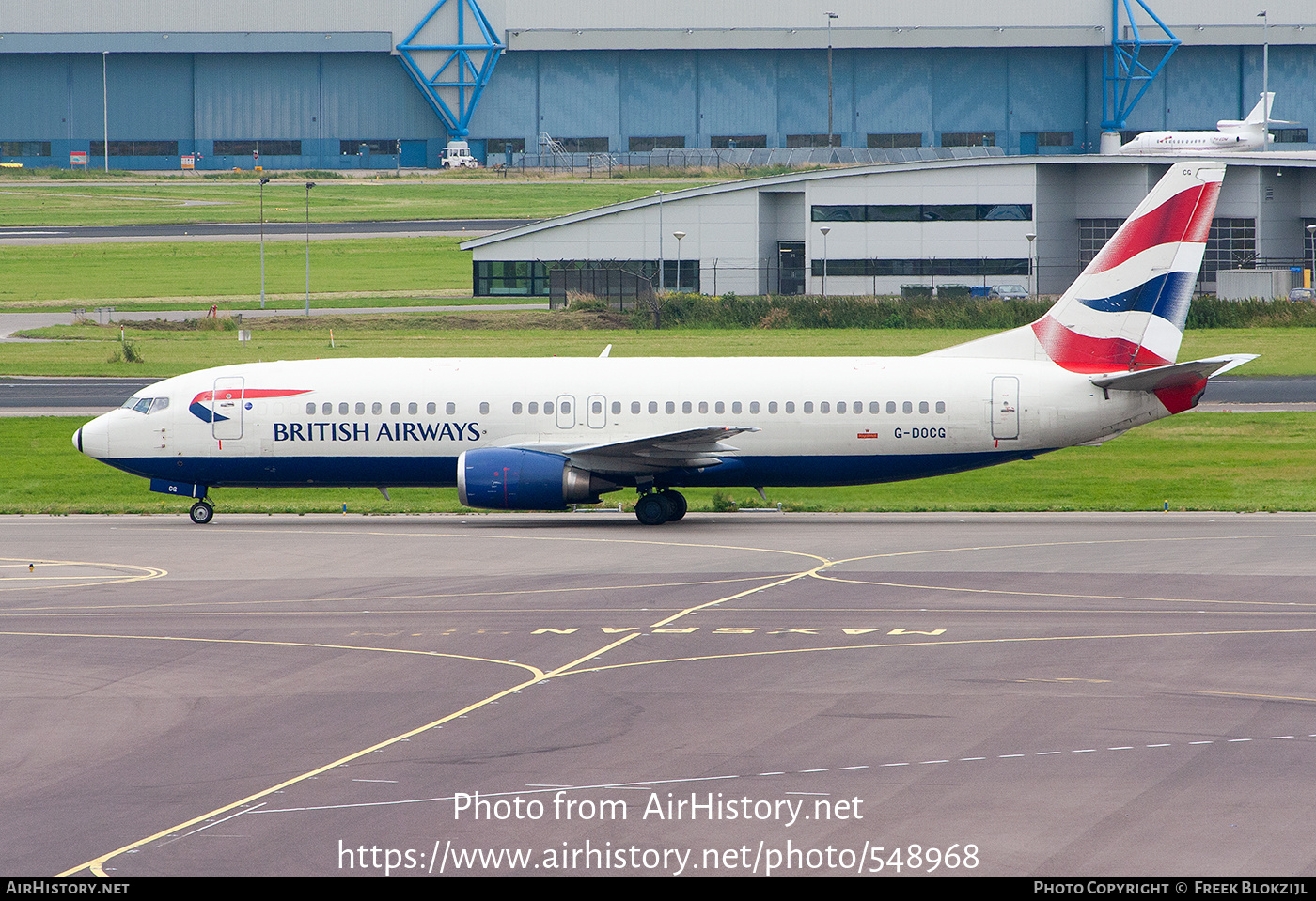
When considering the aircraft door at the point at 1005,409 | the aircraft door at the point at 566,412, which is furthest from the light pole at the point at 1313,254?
the aircraft door at the point at 566,412

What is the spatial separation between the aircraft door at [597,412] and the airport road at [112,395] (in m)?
24.5

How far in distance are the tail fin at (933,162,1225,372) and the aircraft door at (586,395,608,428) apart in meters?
10.1

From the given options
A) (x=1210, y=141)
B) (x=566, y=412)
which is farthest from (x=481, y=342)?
(x=1210, y=141)

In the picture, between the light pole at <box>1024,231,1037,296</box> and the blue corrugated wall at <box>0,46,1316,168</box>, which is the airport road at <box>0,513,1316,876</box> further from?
the blue corrugated wall at <box>0,46,1316,168</box>

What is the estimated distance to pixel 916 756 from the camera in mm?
15969

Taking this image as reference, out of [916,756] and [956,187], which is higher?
[956,187]

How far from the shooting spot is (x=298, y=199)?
12381 centimetres

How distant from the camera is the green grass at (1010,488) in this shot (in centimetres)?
3869

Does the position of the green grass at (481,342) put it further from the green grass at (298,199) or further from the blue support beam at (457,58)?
the blue support beam at (457,58)

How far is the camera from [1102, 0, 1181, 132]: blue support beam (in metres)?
124

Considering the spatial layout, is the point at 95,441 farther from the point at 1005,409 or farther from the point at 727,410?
the point at 1005,409
